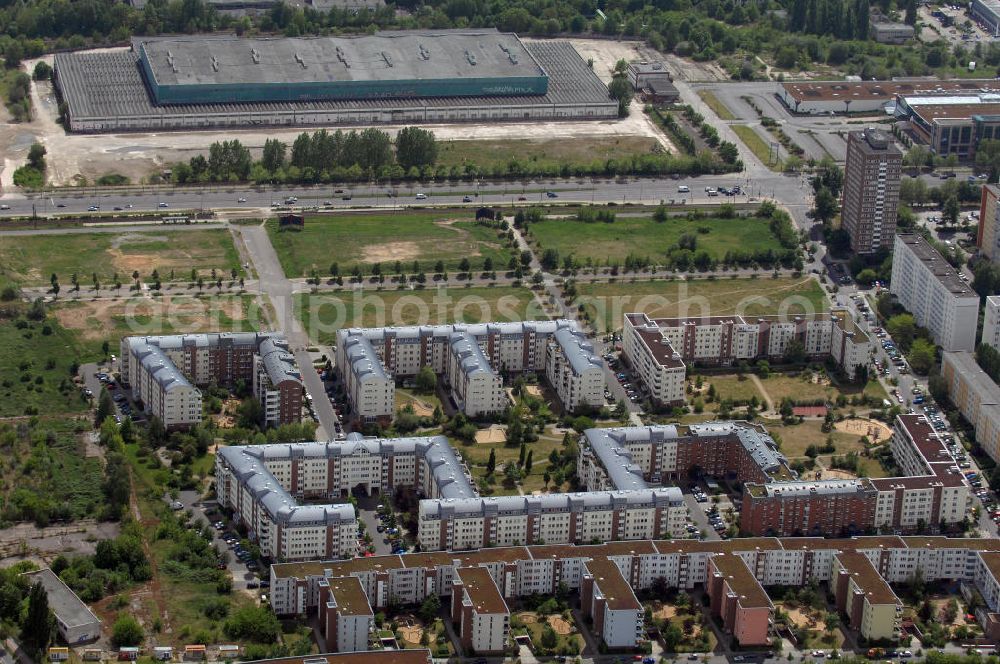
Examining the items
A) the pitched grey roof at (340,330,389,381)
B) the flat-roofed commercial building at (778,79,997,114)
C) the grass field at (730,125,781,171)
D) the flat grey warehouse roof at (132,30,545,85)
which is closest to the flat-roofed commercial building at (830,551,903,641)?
the pitched grey roof at (340,330,389,381)

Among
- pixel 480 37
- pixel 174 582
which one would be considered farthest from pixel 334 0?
pixel 174 582

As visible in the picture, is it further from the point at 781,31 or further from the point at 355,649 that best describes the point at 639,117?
the point at 355,649

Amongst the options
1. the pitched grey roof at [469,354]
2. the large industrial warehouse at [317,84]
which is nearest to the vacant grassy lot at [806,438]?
the pitched grey roof at [469,354]

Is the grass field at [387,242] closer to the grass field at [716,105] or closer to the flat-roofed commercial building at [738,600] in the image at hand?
the grass field at [716,105]

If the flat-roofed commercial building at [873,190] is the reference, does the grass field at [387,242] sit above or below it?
below

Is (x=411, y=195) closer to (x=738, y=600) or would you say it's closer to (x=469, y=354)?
(x=469, y=354)

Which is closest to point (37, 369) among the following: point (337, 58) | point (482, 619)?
point (482, 619)
